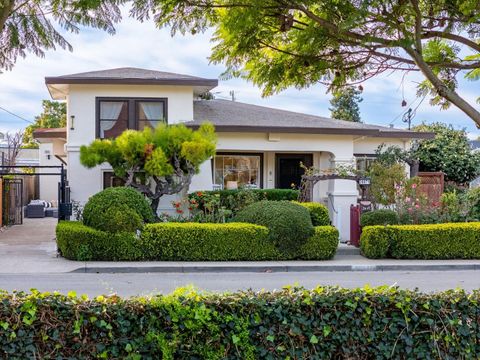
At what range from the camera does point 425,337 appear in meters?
4.56

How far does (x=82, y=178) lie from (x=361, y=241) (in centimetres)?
1020

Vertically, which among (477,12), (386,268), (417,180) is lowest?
(386,268)

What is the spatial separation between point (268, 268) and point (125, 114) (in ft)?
30.2

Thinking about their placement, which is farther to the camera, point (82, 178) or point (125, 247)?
point (82, 178)

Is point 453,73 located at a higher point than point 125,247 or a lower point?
higher

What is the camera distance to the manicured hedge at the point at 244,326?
4.23m

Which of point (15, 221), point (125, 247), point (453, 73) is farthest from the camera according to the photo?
point (15, 221)

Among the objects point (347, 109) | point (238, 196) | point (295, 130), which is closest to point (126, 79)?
point (238, 196)

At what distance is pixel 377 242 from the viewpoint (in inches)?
631

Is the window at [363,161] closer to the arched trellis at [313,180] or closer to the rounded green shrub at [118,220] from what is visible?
the arched trellis at [313,180]

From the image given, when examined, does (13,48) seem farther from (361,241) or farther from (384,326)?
(361,241)

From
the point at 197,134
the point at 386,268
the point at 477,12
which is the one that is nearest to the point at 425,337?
the point at 477,12

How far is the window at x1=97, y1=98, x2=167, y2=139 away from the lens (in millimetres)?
20750

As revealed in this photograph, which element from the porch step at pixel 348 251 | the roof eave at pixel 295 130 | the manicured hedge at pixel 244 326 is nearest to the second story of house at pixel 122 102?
the roof eave at pixel 295 130
